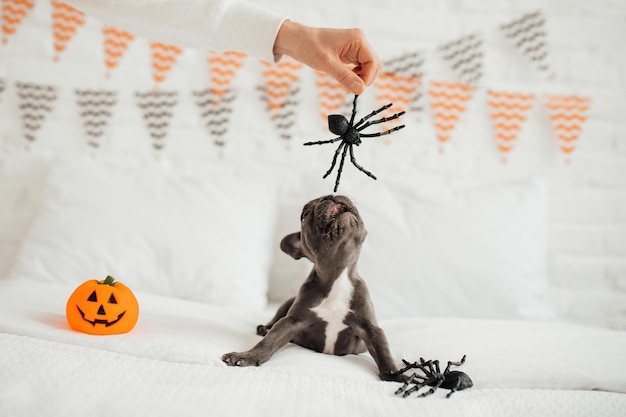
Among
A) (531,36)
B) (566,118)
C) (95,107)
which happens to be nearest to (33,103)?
(95,107)

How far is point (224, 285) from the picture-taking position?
5.85ft

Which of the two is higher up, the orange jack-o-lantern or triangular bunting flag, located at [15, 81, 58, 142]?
triangular bunting flag, located at [15, 81, 58, 142]

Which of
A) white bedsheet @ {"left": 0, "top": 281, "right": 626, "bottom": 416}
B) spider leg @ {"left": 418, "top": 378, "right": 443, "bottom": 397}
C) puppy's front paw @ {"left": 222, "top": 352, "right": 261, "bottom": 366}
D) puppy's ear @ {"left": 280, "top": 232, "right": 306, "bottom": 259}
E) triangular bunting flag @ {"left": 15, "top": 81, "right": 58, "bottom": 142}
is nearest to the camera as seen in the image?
white bedsheet @ {"left": 0, "top": 281, "right": 626, "bottom": 416}

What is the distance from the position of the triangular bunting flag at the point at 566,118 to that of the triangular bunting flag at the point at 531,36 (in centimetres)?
15

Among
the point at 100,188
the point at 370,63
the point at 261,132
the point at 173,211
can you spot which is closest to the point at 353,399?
the point at 370,63

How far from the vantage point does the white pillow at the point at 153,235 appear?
1.78 metres

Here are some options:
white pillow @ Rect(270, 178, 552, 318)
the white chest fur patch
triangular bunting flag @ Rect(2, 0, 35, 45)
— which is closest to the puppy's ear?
the white chest fur patch

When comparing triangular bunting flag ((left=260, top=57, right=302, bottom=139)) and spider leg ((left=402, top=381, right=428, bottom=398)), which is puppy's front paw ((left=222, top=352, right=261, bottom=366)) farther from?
triangular bunting flag ((left=260, top=57, right=302, bottom=139))

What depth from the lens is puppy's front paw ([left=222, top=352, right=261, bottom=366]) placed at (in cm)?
102

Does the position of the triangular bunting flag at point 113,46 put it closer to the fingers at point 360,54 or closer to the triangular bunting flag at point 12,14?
the triangular bunting flag at point 12,14

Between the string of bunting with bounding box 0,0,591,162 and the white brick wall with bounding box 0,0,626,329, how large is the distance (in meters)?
0.04

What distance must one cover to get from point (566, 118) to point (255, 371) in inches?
73.8

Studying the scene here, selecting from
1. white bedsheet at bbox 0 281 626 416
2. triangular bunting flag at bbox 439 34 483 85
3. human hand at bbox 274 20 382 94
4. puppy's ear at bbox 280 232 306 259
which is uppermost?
triangular bunting flag at bbox 439 34 483 85

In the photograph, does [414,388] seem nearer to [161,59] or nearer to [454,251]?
[454,251]
